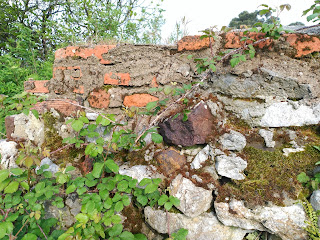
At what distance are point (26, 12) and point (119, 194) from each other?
649 centimetres

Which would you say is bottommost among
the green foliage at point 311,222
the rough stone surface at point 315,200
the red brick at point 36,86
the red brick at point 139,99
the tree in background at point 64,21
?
the green foliage at point 311,222

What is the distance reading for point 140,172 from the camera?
1.22 m

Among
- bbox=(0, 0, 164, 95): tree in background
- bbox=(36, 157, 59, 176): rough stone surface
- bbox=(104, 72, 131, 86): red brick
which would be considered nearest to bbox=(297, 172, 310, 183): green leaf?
bbox=(104, 72, 131, 86): red brick

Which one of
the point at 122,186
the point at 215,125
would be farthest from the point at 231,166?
the point at 122,186

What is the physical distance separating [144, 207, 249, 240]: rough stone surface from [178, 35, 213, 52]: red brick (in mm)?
1076

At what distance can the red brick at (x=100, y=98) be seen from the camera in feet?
4.79

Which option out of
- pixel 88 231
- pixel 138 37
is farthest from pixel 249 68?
pixel 138 37

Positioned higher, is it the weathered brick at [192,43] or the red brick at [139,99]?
the weathered brick at [192,43]

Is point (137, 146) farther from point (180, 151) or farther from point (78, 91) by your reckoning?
point (78, 91)

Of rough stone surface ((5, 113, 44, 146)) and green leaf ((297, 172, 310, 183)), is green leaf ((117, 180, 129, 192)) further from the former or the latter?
green leaf ((297, 172, 310, 183))

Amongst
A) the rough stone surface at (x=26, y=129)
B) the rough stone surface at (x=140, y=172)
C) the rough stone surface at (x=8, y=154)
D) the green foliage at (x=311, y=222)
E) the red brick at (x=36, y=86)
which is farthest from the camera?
the red brick at (x=36, y=86)

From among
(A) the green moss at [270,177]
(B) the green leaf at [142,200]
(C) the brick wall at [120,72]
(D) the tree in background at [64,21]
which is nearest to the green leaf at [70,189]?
(B) the green leaf at [142,200]

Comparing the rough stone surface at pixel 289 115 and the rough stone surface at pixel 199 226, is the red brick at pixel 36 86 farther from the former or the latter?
the rough stone surface at pixel 289 115

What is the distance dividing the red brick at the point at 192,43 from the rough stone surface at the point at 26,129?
3.92ft
